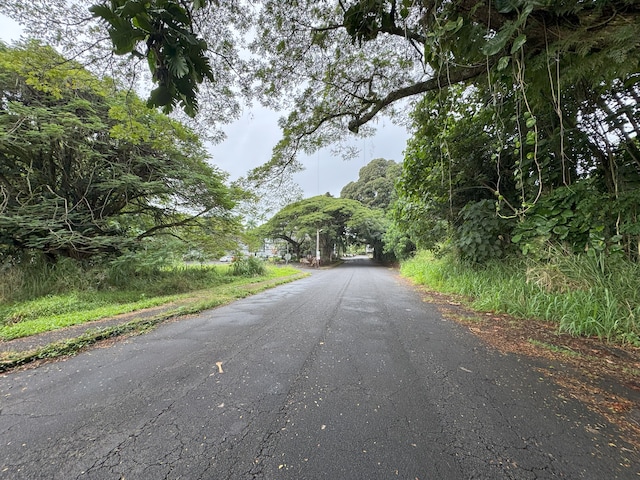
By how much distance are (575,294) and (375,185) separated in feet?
83.0

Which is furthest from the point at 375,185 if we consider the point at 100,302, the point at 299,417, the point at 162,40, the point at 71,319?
the point at 299,417

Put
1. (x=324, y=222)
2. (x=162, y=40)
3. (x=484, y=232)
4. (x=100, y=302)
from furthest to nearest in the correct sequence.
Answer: (x=324, y=222), (x=100, y=302), (x=484, y=232), (x=162, y=40)

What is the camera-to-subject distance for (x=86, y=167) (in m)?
6.97

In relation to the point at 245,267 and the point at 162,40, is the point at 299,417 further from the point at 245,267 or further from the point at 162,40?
the point at 245,267

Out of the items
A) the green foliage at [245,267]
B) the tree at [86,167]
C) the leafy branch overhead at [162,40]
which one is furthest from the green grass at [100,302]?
the leafy branch overhead at [162,40]

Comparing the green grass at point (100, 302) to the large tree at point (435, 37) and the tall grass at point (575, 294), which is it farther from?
the tall grass at point (575, 294)

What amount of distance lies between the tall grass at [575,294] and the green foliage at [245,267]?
9395mm

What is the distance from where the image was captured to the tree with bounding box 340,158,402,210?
26.1 meters

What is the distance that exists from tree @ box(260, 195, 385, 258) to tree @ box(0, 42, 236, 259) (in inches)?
497

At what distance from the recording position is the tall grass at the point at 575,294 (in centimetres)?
270

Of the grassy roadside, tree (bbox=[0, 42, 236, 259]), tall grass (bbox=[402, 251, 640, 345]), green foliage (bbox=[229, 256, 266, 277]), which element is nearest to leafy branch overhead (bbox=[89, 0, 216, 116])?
the grassy roadside

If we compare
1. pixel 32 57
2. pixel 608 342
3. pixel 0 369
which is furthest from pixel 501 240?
pixel 32 57

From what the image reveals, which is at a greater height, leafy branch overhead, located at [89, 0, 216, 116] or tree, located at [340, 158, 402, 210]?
tree, located at [340, 158, 402, 210]

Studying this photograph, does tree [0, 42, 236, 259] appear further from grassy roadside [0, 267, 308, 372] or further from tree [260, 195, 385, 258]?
tree [260, 195, 385, 258]
